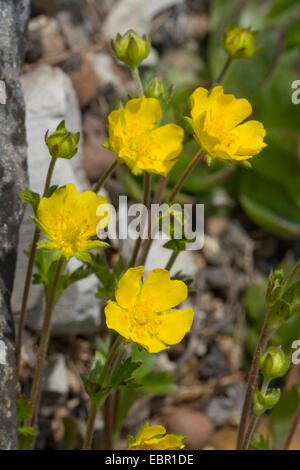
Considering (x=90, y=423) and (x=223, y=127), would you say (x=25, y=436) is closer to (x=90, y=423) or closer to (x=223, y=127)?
(x=90, y=423)

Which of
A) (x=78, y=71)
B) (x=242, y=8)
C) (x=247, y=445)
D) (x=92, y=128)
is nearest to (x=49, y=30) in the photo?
(x=78, y=71)

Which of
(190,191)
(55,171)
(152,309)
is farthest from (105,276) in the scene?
(190,191)

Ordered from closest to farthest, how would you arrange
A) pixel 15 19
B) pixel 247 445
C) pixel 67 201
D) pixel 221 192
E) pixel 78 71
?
Result: 1. pixel 67 201
2. pixel 247 445
3. pixel 15 19
4. pixel 78 71
5. pixel 221 192

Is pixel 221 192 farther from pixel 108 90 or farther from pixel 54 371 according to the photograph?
pixel 54 371

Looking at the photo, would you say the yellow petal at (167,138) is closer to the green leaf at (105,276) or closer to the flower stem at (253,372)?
the green leaf at (105,276)

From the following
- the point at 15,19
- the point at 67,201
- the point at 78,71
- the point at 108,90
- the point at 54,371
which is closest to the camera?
the point at 67,201

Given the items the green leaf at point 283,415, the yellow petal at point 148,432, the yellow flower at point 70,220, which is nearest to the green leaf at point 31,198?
the yellow flower at point 70,220

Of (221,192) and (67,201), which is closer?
(67,201)
